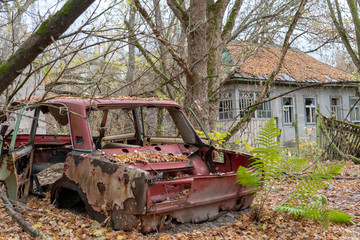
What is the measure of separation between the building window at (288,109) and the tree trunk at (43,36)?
61.4ft

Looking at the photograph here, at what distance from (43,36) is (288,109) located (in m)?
19.3

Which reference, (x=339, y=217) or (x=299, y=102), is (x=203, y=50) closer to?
(x=339, y=217)

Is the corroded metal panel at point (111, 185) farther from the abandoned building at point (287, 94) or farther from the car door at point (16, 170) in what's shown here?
the abandoned building at point (287, 94)

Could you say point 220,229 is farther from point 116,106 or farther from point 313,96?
point 313,96

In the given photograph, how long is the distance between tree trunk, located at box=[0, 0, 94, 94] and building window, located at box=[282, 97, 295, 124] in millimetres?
18706

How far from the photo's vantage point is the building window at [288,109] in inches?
792

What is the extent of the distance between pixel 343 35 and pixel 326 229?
7.78 m

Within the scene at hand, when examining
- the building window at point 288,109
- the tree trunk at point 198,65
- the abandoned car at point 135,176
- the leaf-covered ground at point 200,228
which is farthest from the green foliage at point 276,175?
the building window at point 288,109

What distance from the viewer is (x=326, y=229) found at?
14.3 feet

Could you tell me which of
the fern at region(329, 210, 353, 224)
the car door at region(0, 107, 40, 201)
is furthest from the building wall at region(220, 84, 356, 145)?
the car door at region(0, 107, 40, 201)

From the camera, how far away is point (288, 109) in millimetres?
20344

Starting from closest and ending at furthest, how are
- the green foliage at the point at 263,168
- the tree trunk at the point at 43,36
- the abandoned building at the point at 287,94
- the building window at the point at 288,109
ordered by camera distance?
1. the tree trunk at the point at 43,36
2. the green foliage at the point at 263,168
3. the abandoned building at the point at 287,94
4. the building window at the point at 288,109

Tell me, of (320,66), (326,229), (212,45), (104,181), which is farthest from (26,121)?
(320,66)

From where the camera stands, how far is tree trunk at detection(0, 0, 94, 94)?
2541 millimetres
